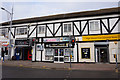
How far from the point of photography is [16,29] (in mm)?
19438

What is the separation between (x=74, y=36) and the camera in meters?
16.0

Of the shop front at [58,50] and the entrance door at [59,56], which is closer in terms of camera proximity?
the shop front at [58,50]

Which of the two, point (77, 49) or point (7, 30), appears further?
point (7, 30)

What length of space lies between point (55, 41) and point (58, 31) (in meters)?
1.64

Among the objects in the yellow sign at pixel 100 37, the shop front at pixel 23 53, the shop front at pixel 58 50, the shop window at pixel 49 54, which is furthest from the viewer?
the shop front at pixel 23 53

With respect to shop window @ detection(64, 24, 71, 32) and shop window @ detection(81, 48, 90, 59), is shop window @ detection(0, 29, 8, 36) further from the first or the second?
shop window @ detection(81, 48, 90, 59)

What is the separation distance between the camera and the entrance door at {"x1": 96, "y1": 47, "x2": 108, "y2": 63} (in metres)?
15.4

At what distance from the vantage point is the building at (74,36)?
14.8m

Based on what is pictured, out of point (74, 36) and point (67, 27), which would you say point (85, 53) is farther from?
point (67, 27)

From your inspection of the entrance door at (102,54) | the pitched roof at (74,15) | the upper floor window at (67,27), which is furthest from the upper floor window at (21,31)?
the entrance door at (102,54)

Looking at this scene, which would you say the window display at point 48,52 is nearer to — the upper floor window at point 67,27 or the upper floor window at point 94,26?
the upper floor window at point 67,27

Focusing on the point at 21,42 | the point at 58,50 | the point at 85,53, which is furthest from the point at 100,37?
the point at 21,42

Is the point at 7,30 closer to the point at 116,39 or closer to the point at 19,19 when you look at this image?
the point at 19,19

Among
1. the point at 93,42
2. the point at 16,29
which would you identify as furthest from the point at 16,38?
the point at 93,42
